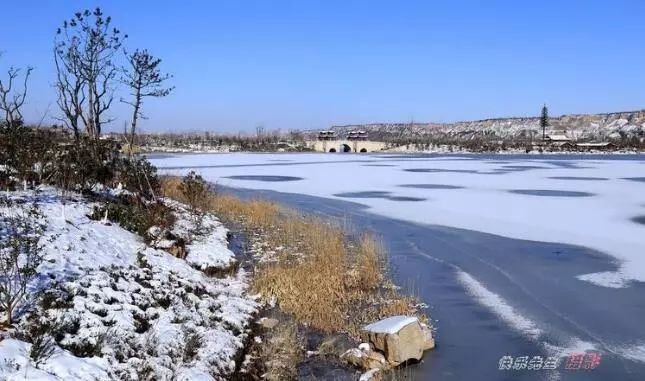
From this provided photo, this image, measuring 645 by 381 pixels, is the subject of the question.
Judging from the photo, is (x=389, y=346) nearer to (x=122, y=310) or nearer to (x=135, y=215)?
(x=122, y=310)

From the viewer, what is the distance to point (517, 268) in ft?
35.6

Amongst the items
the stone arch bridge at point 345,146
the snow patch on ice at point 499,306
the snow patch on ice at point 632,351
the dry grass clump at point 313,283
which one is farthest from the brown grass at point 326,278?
the stone arch bridge at point 345,146

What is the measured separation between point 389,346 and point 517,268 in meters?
5.15

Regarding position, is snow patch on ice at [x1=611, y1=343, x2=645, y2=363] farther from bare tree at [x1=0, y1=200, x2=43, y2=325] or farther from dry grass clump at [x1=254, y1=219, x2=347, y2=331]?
bare tree at [x1=0, y1=200, x2=43, y2=325]

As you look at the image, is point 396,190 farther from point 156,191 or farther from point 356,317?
point 356,317

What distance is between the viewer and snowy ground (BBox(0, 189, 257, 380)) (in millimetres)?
5098

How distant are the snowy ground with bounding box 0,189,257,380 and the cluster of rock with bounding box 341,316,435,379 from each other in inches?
58.6

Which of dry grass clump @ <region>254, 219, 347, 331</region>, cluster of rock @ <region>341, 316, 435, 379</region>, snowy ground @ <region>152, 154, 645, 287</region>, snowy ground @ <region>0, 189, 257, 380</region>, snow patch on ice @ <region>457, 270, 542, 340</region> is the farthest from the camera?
snowy ground @ <region>152, 154, 645, 287</region>

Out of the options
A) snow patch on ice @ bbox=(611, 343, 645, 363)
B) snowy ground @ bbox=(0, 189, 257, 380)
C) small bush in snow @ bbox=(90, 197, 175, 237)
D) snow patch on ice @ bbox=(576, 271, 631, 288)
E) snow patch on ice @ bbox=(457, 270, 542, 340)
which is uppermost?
small bush in snow @ bbox=(90, 197, 175, 237)

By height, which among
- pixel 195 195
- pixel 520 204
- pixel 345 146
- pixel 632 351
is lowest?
pixel 632 351

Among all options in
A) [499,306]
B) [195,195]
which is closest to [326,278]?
[499,306]

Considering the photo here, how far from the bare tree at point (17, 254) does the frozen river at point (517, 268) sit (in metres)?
4.26

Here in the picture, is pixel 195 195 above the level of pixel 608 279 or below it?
above

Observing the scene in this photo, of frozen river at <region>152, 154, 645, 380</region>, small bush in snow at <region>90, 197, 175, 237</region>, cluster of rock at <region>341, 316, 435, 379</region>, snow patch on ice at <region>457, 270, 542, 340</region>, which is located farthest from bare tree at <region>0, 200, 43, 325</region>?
snow patch on ice at <region>457, 270, 542, 340</region>
